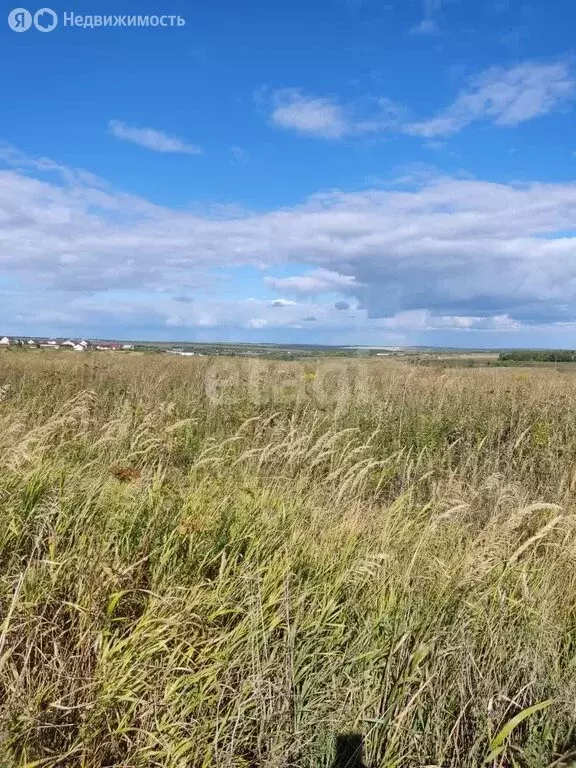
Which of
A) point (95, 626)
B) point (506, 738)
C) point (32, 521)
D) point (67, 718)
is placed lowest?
point (506, 738)

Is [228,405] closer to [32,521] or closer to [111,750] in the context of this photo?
[32,521]

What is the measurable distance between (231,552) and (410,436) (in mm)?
4149

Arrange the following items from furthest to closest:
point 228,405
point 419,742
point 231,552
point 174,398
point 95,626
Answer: point 174,398 → point 228,405 → point 231,552 → point 95,626 → point 419,742

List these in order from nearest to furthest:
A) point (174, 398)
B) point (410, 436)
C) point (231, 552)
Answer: point (231, 552) < point (410, 436) < point (174, 398)

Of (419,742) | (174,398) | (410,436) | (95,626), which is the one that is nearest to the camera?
(419,742)

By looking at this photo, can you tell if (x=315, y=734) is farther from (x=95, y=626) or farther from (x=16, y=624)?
(x=16, y=624)

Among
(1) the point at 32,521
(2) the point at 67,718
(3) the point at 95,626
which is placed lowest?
(2) the point at 67,718

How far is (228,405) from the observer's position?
790 cm

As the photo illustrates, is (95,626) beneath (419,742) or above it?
above

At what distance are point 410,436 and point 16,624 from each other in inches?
202

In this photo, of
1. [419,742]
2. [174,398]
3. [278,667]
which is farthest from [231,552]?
[174,398]

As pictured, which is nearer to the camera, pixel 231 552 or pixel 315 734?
pixel 315 734

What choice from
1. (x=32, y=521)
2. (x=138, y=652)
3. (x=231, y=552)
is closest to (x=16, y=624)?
(x=138, y=652)

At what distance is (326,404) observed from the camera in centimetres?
804
